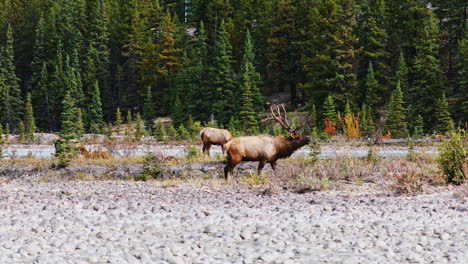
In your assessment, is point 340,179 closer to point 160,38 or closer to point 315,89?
point 315,89

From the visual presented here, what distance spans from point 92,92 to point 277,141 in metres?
43.4

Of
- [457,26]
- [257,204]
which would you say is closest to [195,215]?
[257,204]

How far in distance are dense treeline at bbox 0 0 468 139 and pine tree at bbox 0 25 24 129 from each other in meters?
0.13

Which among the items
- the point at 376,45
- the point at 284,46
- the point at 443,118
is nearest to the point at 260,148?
the point at 443,118

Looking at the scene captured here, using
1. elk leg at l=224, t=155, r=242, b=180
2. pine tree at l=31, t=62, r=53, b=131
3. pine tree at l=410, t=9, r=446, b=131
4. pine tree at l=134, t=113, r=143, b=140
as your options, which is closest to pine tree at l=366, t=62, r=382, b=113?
pine tree at l=410, t=9, r=446, b=131

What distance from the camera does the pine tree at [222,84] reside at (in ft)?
127

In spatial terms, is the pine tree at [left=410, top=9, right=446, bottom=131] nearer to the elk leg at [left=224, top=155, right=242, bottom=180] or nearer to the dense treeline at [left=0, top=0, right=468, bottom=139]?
the dense treeline at [left=0, top=0, right=468, bottom=139]

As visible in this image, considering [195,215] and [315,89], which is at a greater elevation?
[315,89]

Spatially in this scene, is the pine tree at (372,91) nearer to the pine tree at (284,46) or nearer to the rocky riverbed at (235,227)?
the pine tree at (284,46)

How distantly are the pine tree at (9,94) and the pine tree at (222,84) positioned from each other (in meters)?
24.1

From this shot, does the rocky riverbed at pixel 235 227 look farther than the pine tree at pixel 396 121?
No

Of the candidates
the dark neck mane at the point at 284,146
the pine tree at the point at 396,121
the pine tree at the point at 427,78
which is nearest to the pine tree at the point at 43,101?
the pine tree at the point at 427,78

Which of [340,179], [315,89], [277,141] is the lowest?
[340,179]

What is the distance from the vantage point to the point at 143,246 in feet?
16.8
